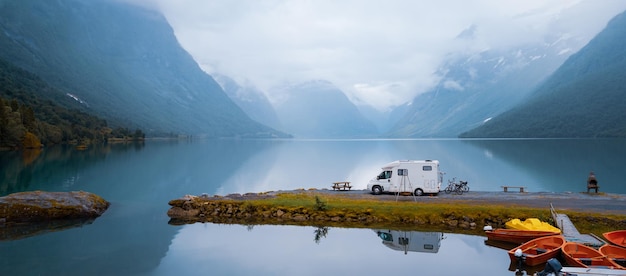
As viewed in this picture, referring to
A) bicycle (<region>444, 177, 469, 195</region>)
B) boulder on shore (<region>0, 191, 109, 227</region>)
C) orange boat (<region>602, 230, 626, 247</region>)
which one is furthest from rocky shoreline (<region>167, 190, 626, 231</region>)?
boulder on shore (<region>0, 191, 109, 227</region>)

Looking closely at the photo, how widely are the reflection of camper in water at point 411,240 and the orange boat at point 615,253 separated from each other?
752 centimetres

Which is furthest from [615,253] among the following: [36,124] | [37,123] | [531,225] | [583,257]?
[37,123]

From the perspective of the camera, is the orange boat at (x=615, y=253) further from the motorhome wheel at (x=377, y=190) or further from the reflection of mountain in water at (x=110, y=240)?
the reflection of mountain in water at (x=110, y=240)

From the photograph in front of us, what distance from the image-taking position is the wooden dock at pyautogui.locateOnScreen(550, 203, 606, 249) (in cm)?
2112

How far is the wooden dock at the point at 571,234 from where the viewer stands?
2112cm

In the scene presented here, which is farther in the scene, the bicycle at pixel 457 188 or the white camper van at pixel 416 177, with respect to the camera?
the bicycle at pixel 457 188

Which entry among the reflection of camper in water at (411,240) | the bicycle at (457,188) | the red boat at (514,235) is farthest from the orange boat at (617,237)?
the bicycle at (457,188)

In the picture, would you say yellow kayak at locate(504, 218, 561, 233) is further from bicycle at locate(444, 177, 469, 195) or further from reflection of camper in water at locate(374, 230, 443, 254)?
bicycle at locate(444, 177, 469, 195)

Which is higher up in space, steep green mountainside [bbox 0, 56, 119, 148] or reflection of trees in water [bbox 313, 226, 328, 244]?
steep green mountainside [bbox 0, 56, 119, 148]

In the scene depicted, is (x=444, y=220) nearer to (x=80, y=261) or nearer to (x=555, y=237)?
(x=555, y=237)

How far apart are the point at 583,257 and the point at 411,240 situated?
8548 millimetres

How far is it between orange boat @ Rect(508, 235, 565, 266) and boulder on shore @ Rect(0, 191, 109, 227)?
28873 millimetres

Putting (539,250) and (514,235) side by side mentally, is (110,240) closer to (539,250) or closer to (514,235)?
(514,235)

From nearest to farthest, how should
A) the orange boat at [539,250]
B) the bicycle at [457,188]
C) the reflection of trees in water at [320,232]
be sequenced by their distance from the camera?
the orange boat at [539,250] < the reflection of trees in water at [320,232] < the bicycle at [457,188]
